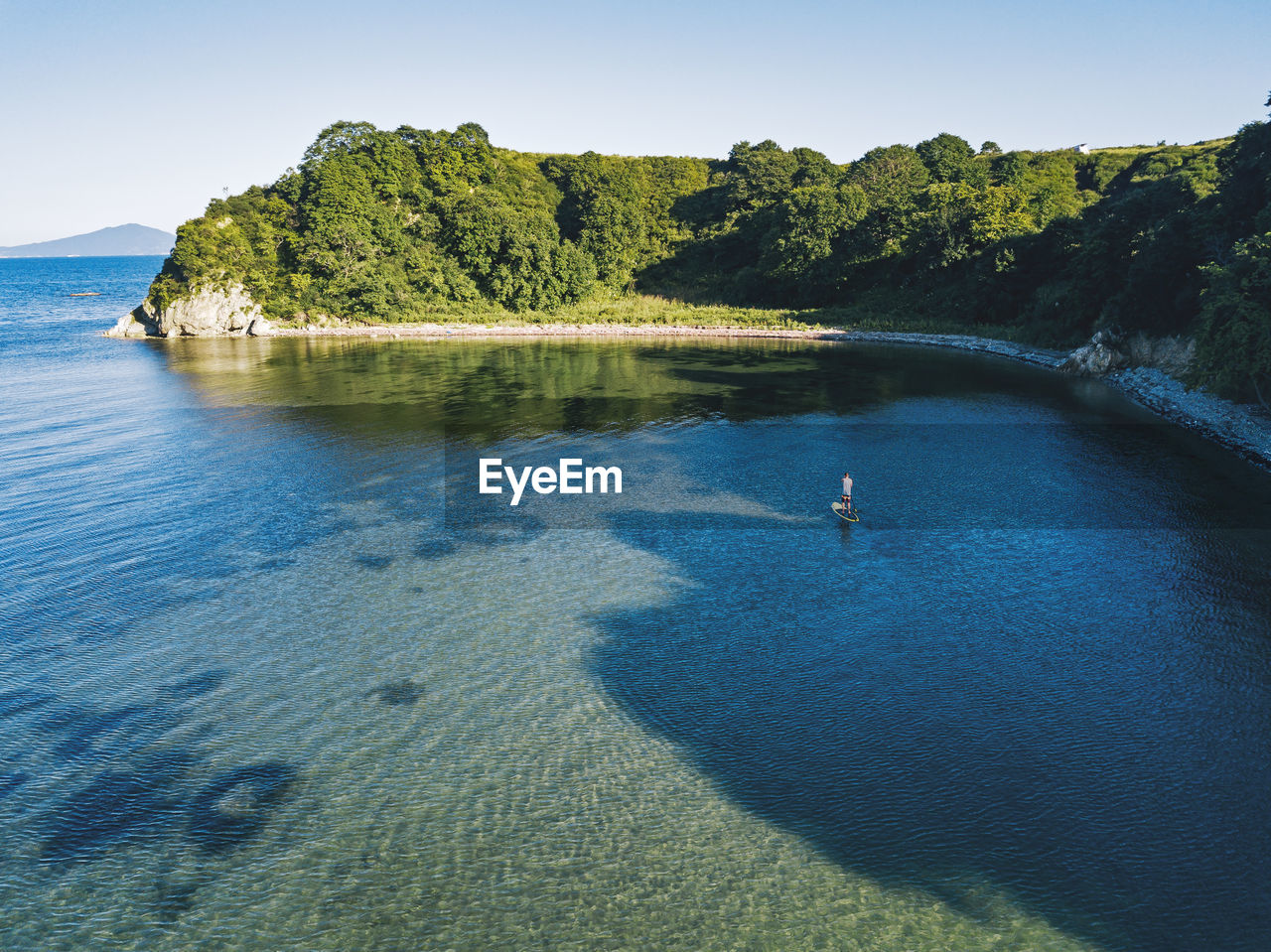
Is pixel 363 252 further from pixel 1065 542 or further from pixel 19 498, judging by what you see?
pixel 1065 542

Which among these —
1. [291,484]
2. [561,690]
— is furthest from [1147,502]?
[291,484]

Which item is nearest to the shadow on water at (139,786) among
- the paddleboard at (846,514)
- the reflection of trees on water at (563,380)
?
the paddleboard at (846,514)

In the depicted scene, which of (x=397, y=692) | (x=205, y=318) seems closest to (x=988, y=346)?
(x=397, y=692)

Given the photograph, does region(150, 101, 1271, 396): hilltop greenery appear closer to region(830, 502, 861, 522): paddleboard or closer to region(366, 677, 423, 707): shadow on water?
region(830, 502, 861, 522): paddleboard

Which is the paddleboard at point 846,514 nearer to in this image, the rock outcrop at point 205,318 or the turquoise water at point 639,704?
the turquoise water at point 639,704

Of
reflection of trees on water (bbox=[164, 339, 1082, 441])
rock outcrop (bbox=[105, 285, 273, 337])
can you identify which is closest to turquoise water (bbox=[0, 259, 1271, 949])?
reflection of trees on water (bbox=[164, 339, 1082, 441])
